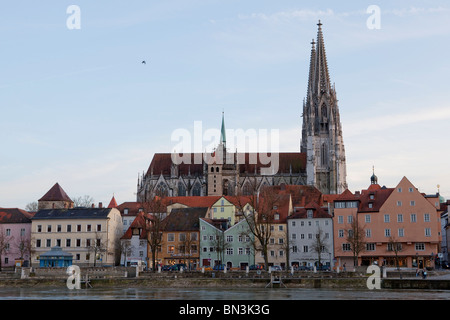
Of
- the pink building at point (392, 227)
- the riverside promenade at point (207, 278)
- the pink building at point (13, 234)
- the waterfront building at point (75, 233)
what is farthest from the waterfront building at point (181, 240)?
the pink building at point (13, 234)

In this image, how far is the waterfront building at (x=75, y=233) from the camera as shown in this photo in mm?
90438

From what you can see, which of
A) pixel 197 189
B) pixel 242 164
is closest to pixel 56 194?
pixel 197 189

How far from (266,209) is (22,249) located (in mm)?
37473

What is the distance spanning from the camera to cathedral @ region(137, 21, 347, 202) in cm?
15525

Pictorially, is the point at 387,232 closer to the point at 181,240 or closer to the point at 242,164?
the point at 181,240

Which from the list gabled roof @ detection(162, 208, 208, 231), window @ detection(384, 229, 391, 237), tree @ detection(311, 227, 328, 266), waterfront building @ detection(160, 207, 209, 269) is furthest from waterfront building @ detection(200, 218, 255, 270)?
window @ detection(384, 229, 391, 237)

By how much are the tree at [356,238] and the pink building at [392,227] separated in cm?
31

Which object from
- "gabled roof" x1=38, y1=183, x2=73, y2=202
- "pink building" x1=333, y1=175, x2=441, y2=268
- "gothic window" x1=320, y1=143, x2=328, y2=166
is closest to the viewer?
"pink building" x1=333, y1=175, x2=441, y2=268

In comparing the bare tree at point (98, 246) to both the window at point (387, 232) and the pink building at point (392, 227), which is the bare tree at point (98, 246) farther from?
the window at point (387, 232)

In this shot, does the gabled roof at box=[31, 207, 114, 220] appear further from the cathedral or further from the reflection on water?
the cathedral

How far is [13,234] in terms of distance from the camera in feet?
314

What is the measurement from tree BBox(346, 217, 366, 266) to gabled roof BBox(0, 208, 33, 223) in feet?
167

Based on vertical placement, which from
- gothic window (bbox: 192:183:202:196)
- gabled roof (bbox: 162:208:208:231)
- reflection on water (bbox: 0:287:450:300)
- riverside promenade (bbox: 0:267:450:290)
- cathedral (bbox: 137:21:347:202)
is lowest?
reflection on water (bbox: 0:287:450:300)

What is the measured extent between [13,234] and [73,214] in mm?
11361
